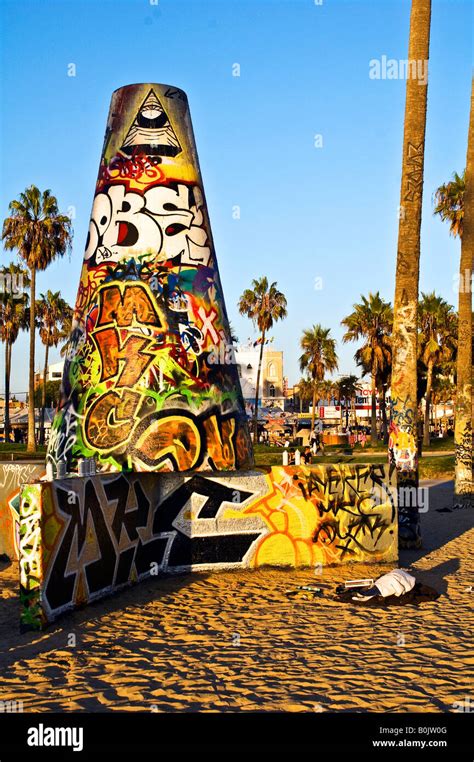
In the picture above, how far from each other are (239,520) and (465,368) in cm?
1204

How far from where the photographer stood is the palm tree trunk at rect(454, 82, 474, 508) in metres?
21.8

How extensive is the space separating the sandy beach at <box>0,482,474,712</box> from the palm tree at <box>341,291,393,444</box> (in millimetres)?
43549

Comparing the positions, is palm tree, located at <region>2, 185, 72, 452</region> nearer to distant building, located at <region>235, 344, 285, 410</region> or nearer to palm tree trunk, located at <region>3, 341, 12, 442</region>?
palm tree trunk, located at <region>3, 341, 12, 442</region>

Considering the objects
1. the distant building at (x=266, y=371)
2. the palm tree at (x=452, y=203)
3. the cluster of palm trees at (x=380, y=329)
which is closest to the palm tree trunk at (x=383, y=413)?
the cluster of palm trees at (x=380, y=329)

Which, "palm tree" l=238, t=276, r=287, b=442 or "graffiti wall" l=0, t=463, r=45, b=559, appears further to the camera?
"palm tree" l=238, t=276, r=287, b=442

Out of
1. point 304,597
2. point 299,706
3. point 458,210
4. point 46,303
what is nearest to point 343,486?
point 304,597

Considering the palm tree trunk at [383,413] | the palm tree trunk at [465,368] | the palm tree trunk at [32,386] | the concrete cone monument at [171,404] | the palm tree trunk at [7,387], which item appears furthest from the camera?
the palm tree trunk at [383,413]

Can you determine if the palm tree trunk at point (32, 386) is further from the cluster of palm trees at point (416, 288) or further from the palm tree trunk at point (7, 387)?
the cluster of palm trees at point (416, 288)

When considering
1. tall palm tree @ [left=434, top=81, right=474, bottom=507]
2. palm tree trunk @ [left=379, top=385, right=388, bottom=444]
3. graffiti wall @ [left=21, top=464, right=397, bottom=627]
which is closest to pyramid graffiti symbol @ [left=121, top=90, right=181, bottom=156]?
graffiti wall @ [left=21, top=464, right=397, bottom=627]

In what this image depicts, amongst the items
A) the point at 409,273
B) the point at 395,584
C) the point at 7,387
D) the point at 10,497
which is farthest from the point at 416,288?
the point at 7,387

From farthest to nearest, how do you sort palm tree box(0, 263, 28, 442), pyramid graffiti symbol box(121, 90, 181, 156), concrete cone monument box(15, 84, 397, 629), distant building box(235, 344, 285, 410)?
distant building box(235, 344, 285, 410)
palm tree box(0, 263, 28, 442)
pyramid graffiti symbol box(121, 90, 181, 156)
concrete cone monument box(15, 84, 397, 629)

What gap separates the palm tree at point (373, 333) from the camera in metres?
55.0

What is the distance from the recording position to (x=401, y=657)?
7.85 metres

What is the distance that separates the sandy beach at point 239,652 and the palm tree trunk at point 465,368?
10.2 metres
